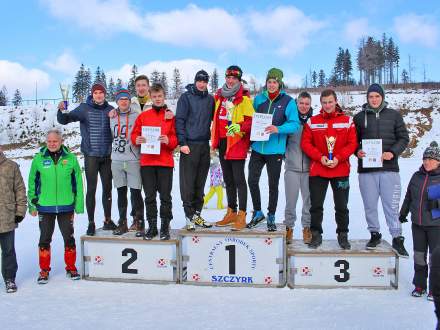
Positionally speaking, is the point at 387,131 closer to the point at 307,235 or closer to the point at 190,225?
the point at 307,235

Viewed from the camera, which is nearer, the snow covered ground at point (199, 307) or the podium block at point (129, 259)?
the snow covered ground at point (199, 307)

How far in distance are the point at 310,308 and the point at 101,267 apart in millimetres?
2478

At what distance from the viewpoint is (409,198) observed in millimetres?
4551

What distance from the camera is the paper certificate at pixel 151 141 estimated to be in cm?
483

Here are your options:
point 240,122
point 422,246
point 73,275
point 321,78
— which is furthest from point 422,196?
point 321,78

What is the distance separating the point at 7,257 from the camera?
191 inches

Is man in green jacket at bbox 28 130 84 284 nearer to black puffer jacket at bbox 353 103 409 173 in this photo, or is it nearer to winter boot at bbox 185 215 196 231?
winter boot at bbox 185 215 196 231

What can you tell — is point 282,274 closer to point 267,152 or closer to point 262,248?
point 262,248

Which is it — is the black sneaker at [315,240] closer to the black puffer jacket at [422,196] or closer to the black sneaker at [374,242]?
the black sneaker at [374,242]

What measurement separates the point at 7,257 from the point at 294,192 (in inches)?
133

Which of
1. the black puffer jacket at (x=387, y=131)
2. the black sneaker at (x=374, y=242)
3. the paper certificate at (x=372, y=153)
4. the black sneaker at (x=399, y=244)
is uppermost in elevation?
the black puffer jacket at (x=387, y=131)

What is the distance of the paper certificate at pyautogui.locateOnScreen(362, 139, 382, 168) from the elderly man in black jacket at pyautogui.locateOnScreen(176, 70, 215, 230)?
71.3 inches

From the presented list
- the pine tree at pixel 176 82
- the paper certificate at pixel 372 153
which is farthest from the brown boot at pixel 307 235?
the pine tree at pixel 176 82

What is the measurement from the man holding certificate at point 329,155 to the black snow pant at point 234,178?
0.76 meters
